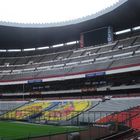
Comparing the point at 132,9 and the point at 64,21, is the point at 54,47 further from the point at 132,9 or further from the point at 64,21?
the point at 132,9

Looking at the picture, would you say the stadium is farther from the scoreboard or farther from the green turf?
Result: the green turf

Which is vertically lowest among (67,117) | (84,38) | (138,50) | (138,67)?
(67,117)

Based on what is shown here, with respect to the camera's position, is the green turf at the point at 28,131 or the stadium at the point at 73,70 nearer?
the green turf at the point at 28,131

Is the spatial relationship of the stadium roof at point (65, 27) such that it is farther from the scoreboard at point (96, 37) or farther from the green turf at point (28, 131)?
the green turf at point (28, 131)

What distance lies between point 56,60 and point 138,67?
800 inches

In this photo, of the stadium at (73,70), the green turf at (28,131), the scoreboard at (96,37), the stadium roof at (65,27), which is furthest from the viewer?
the scoreboard at (96,37)

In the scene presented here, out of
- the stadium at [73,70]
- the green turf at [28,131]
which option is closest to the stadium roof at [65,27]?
the stadium at [73,70]

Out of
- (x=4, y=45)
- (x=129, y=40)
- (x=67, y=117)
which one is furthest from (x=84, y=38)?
(x=67, y=117)

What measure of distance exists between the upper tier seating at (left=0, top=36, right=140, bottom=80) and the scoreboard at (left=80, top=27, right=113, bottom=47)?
177 centimetres

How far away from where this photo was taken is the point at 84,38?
52594mm

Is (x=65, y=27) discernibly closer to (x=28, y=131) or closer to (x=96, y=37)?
(x=96, y=37)

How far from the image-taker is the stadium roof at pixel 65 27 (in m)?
42.6

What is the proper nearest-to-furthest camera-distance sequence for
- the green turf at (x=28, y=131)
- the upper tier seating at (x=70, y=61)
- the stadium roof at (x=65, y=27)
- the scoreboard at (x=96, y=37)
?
the green turf at (x=28, y=131) < the upper tier seating at (x=70, y=61) < the stadium roof at (x=65, y=27) < the scoreboard at (x=96, y=37)

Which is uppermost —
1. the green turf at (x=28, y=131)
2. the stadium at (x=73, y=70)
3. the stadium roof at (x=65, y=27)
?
the stadium roof at (x=65, y=27)
